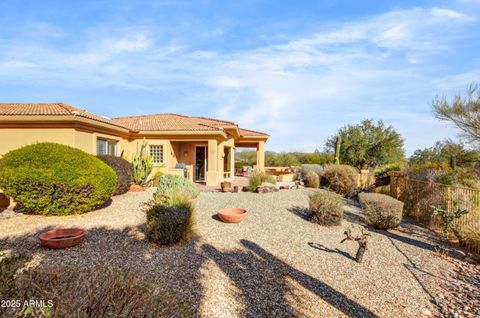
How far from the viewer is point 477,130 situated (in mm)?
13133

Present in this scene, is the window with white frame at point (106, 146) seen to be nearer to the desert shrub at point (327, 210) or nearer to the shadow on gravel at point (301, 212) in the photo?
the shadow on gravel at point (301, 212)

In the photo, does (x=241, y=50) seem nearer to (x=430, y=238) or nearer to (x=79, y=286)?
(x=430, y=238)

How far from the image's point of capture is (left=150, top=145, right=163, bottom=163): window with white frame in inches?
650

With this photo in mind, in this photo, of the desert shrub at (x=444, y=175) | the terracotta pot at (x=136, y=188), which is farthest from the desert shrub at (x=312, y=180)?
the terracotta pot at (x=136, y=188)

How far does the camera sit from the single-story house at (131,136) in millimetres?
11141

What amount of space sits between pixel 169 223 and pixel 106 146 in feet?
32.2

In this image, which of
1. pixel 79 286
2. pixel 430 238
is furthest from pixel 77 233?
pixel 430 238

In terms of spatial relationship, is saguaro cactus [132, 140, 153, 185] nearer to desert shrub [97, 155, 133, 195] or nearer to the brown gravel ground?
desert shrub [97, 155, 133, 195]

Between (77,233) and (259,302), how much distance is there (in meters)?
4.51

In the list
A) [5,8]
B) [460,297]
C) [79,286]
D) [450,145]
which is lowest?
[460,297]

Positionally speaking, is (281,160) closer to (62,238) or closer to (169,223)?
(169,223)

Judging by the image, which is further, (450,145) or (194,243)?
(450,145)

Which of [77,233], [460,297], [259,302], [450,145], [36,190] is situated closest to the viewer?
[259,302]

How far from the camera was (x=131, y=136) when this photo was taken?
1634 cm
